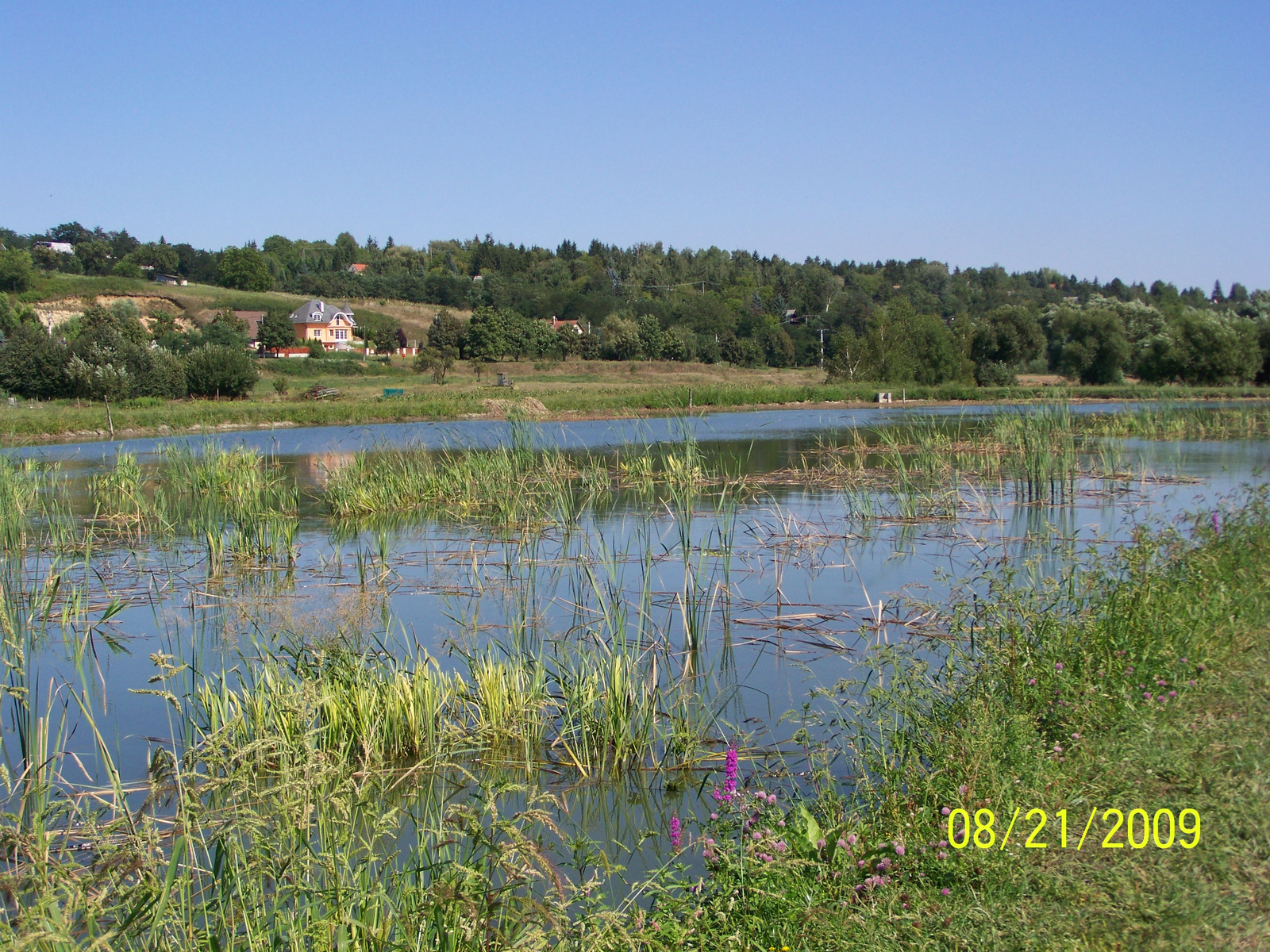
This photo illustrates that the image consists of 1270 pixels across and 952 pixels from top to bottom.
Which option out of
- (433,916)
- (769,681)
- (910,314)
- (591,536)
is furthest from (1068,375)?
(433,916)

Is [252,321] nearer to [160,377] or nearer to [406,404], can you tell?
[160,377]

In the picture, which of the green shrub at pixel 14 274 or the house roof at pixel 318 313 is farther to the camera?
the house roof at pixel 318 313

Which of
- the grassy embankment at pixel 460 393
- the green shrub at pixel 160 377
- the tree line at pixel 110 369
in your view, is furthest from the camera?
the green shrub at pixel 160 377

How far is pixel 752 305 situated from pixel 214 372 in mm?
72918

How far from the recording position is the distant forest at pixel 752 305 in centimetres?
5422

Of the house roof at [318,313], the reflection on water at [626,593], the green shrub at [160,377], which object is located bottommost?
the reflection on water at [626,593]

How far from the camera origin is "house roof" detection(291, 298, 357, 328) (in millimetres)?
84312

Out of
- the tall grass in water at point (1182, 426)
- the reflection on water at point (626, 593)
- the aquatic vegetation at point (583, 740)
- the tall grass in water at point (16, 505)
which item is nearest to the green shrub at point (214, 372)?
the reflection on water at point (626, 593)
